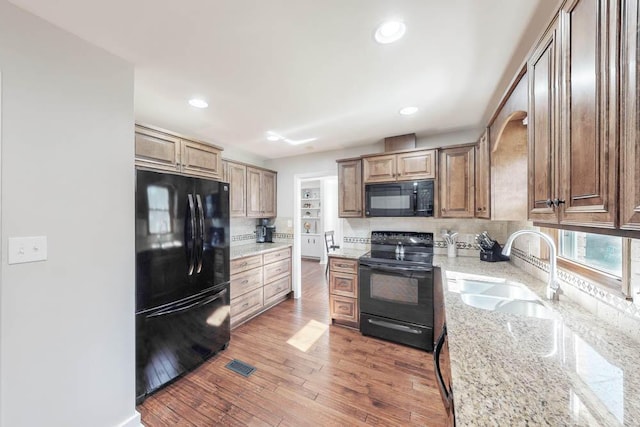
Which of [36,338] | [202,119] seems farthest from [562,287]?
[202,119]

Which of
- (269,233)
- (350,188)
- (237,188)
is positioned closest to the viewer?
(350,188)

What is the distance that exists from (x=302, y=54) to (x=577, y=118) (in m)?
1.37

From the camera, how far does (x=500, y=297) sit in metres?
1.70

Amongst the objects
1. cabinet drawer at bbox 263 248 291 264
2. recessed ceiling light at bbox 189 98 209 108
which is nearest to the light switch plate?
recessed ceiling light at bbox 189 98 209 108

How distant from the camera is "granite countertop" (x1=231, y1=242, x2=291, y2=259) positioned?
3.02m

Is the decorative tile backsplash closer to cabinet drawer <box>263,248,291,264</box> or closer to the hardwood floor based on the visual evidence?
the hardwood floor

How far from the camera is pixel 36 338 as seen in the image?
3.98 ft

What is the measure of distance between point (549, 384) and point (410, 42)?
5.42 ft

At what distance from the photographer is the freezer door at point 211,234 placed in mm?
2117

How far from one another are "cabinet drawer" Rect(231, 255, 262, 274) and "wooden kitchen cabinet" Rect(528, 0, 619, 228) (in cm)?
268

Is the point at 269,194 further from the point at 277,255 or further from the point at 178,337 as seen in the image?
the point at 178,337

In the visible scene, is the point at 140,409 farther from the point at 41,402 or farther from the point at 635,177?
the point at 635,177

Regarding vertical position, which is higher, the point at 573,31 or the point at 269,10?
the point at 269,10

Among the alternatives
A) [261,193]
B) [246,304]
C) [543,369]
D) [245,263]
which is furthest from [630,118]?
[261,193]
